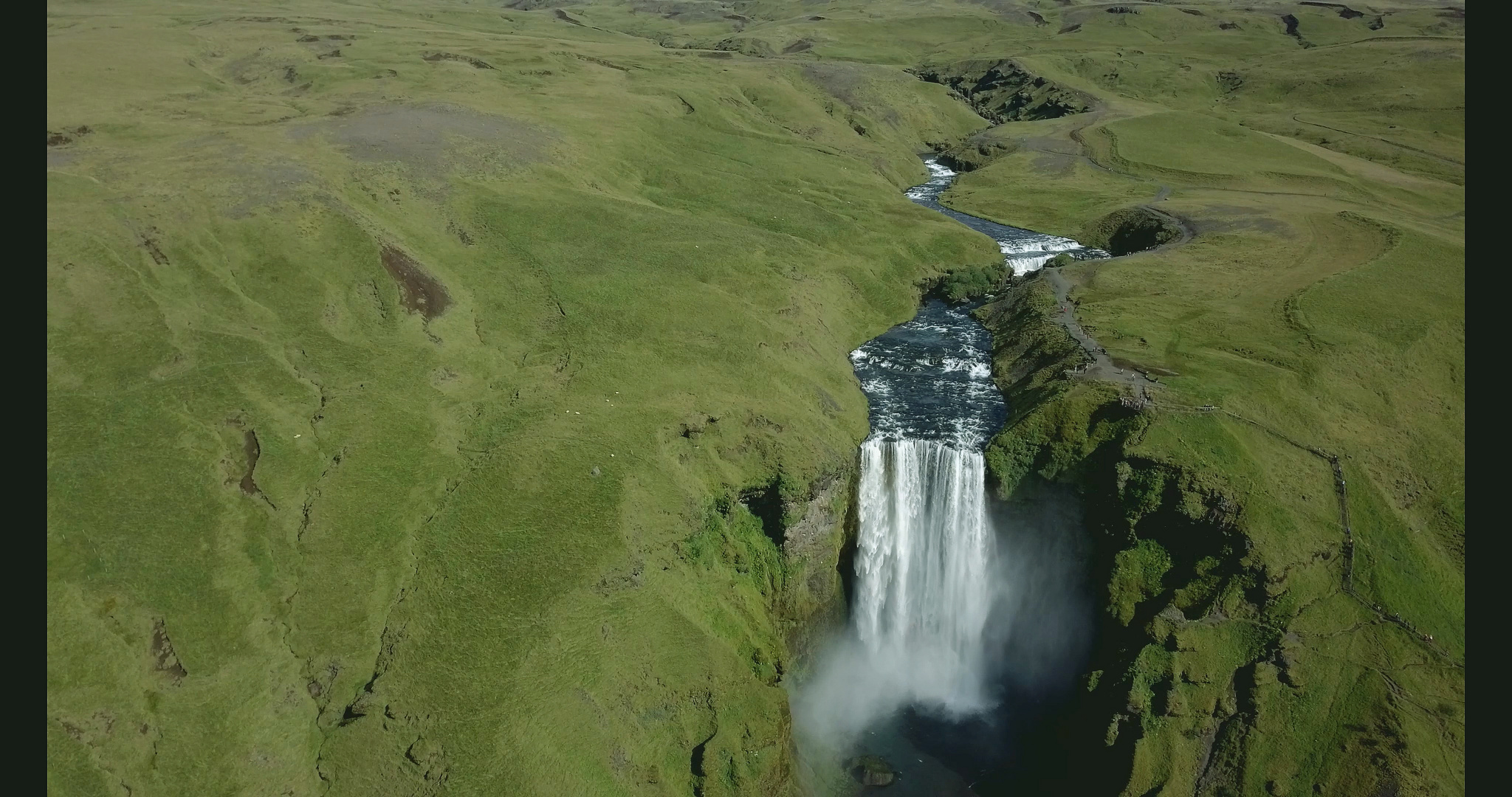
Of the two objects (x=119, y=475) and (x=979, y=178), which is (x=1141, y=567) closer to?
(x=119, y=475)

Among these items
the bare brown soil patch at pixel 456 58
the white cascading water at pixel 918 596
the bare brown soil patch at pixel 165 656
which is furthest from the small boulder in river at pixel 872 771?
the bare brown soil patch at pixel 456 58

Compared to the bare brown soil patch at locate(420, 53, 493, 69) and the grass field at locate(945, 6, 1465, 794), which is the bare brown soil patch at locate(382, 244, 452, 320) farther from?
the bare brown soil patch at locate(420, 53, 493, 69)

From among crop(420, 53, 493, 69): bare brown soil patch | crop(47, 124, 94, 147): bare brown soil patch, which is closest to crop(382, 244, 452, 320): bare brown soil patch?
crop(47, 124, 94, 147): bare brown soil patch

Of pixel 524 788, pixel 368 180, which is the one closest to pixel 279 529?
pixel 524 788

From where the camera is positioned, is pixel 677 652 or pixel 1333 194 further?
pixel 1333 194

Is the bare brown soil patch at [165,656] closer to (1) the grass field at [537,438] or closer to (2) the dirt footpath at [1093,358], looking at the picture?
(1) the grass field at [537,438]

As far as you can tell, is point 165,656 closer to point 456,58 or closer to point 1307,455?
point 1307,455
